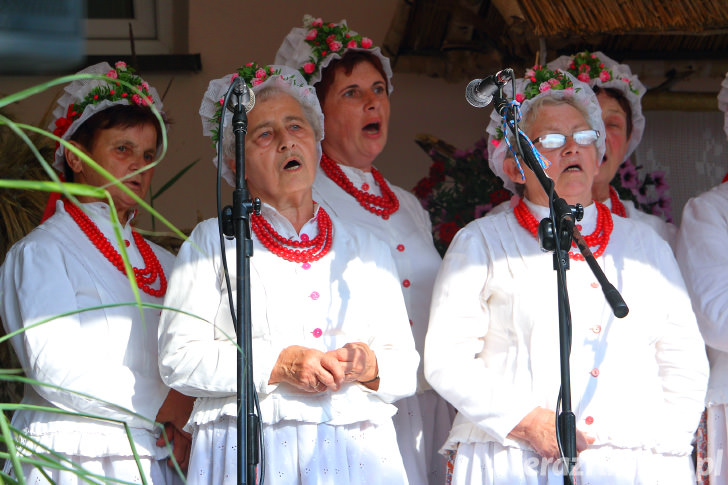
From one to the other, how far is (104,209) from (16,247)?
14.9 inches

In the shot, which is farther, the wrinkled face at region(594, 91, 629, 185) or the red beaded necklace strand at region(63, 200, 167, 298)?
the wrinkled face at region(594, 91, 629, 185)

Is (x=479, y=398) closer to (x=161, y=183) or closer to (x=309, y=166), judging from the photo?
(x=309, y=166)

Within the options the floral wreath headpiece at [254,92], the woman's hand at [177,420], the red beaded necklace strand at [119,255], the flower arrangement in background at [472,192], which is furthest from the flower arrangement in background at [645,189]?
the woman's hand at [177,420]

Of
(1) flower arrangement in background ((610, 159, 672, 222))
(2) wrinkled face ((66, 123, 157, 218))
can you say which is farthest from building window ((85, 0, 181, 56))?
(1) flower arrangement in background ((610, 159, 672, 222))

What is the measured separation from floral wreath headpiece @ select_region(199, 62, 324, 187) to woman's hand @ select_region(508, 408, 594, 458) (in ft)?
3.99

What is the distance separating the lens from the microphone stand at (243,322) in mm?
2293

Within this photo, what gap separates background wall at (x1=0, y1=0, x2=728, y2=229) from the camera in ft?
16.8

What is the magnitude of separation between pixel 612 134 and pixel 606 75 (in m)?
0.23

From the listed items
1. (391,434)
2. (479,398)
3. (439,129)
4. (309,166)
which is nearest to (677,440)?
(479,398)

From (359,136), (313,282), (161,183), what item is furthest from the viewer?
(161,183)

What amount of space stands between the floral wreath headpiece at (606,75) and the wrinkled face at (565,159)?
622 millimetres

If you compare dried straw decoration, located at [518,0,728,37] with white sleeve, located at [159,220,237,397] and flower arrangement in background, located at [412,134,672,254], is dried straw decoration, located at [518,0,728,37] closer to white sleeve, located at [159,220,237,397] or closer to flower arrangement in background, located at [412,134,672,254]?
flower arrangement in background, located at [412,134,672,254]

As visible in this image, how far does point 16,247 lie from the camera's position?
3.23 meters

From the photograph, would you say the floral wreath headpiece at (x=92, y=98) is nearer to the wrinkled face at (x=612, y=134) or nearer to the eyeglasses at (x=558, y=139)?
the eyeglasses at (x=558, y=139)
